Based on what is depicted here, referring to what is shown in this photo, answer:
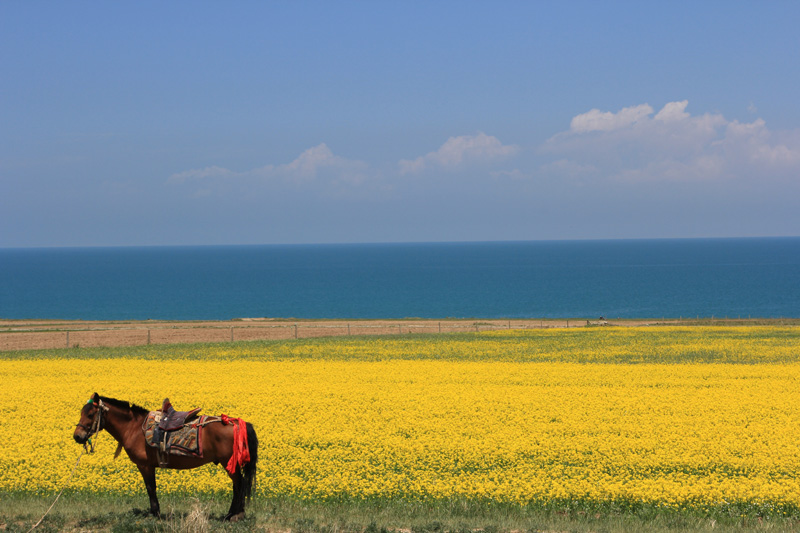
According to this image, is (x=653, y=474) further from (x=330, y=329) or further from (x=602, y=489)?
(x=330, y=329)

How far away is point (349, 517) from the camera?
1227cm

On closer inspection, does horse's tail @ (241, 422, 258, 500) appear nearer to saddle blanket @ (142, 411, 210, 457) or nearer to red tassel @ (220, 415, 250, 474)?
red tassel @ (220, 415, 250, 474)

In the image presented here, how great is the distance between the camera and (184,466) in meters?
11.4

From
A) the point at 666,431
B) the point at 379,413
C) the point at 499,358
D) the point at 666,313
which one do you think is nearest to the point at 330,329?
the point at 499,358

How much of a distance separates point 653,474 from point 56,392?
18.7 meters

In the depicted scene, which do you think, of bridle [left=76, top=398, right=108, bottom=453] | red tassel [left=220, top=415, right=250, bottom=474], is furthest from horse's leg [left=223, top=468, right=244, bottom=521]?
bridle [left=76, top=398, right=108, bottom=453]

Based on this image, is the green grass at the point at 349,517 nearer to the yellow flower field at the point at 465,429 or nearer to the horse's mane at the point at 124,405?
the yellow flower field at the point at 465,429

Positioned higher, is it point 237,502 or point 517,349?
point 237,502

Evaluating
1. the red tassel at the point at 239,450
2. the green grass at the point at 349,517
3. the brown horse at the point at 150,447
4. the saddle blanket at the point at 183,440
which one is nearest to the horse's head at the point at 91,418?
the brown horse at the point at 150,447

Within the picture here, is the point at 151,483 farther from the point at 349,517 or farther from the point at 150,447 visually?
the point at 349,517

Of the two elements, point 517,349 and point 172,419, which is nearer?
point 172,419

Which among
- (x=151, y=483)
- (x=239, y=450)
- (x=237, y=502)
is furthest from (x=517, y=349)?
(x=239, y=450)

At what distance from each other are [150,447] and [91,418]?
997 mm

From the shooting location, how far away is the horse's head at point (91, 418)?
11125mm
